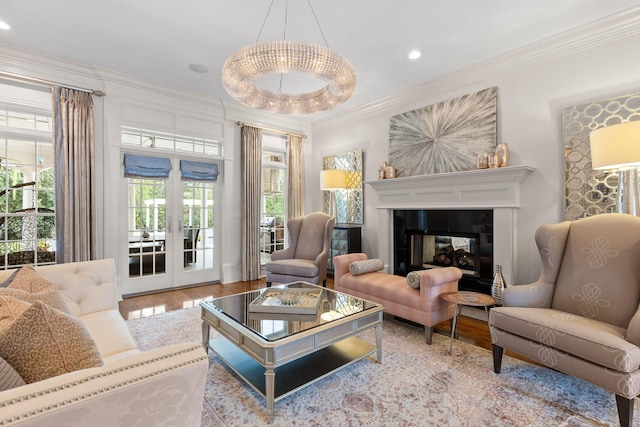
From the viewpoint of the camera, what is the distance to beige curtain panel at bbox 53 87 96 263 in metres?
3.58

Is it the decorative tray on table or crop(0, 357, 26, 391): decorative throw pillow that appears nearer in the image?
crop(0, 357, 26, 391): decorative throw pillow

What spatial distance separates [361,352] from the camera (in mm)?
2305

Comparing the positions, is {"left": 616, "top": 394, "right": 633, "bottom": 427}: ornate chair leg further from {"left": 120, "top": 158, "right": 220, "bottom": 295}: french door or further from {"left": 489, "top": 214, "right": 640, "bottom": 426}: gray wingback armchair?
{"left": 120, "top": 158, "right": 220, "bottom": 295}: french door

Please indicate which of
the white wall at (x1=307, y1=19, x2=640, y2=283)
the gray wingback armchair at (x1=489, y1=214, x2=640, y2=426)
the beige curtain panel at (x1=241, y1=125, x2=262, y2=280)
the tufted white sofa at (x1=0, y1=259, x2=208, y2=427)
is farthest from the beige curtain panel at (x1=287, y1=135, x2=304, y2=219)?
the tufted white sofa at (x1=0, y1=259, x2=208, y2=427)

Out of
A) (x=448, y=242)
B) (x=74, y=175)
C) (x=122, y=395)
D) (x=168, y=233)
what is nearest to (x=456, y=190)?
(x=448, y=242)

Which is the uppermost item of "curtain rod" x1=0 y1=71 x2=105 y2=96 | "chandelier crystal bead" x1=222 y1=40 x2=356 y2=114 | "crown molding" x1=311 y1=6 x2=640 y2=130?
"crown molding" x1=311 y1=6 x2=640 y2=130

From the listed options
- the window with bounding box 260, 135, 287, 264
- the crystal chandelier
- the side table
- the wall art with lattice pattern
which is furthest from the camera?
the window with bounding box 260, 135, 287, 264

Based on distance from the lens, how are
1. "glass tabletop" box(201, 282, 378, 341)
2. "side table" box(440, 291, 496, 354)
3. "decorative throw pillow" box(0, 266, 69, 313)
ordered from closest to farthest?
"decorative throw pillow" box(0, 266, 69, 313), "glass tabletop" box(201, 282, 378, 341), "side table" box(440, 291, 496, 354)

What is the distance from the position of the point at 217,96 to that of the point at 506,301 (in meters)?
4.59

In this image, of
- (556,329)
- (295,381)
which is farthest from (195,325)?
(556,329)

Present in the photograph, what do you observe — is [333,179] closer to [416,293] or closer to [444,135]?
[444,135]

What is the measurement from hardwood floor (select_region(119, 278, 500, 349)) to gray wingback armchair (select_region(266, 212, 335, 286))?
0.67 m

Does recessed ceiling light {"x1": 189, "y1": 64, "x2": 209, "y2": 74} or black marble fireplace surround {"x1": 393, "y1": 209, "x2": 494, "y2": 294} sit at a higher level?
recessed ceiling light {"x1": 189, "y1": 64, "x2": 209, "y2": 74}

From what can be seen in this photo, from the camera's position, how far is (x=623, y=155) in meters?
2.21
